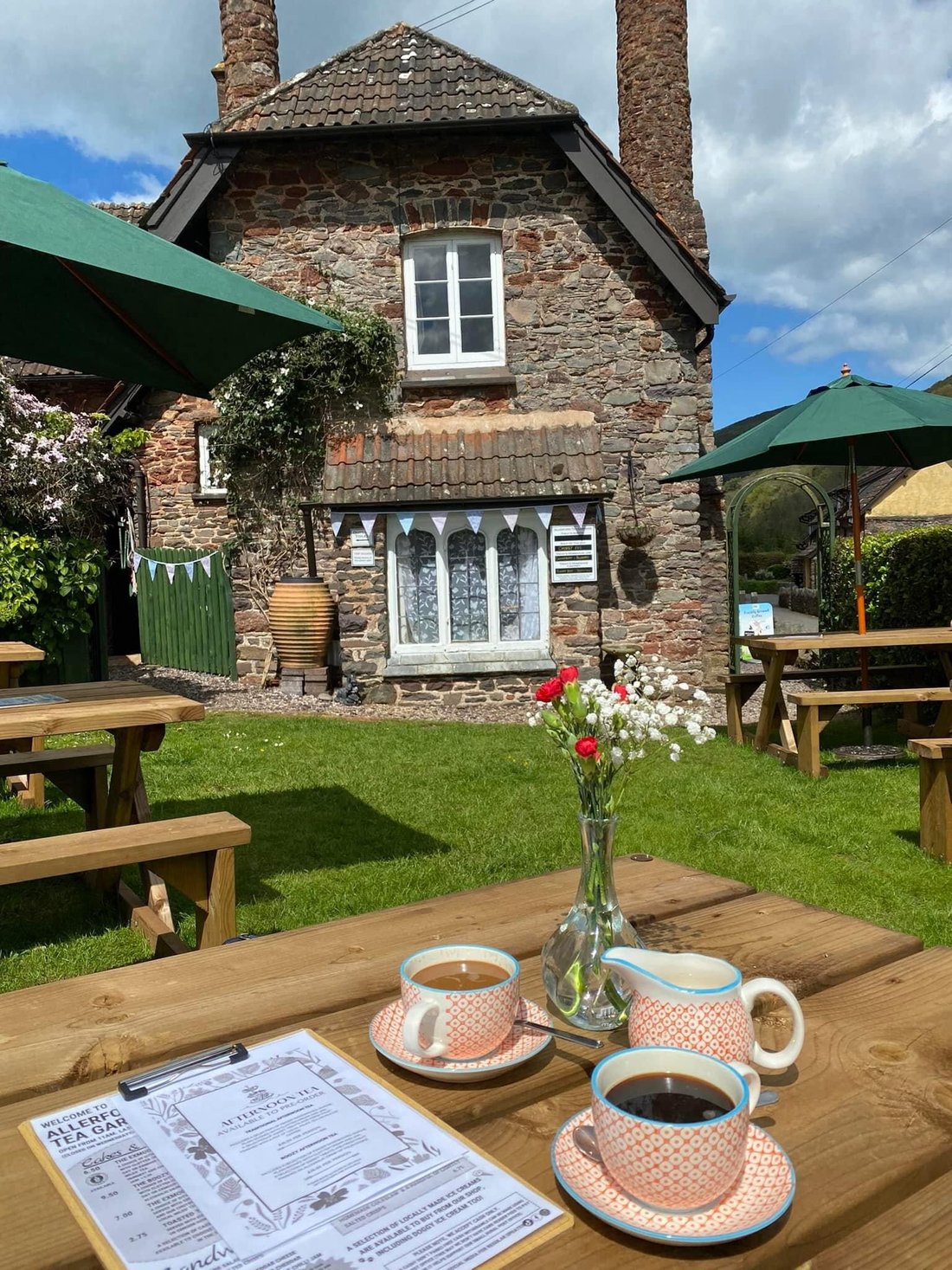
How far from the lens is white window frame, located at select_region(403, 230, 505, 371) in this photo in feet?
35.7

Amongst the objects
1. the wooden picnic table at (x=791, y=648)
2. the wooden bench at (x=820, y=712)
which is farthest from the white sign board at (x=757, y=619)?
the wooden bench at (x=820, y=712)

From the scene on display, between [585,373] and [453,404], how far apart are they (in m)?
1.55

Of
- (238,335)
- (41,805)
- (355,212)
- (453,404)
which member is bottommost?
(41,805)

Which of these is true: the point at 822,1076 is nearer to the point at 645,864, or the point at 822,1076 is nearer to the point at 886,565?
the point at 645,864

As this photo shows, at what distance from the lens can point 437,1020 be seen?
3.84 feet

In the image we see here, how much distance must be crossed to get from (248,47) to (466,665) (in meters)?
8.72

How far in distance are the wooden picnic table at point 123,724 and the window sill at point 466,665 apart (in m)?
5.76

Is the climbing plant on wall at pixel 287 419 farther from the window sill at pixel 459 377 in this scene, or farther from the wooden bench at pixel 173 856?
the wooden bench at pixel 173 856

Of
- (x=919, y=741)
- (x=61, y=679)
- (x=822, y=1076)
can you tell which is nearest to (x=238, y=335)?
(x=822, y=1076)

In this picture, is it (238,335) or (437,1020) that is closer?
(437,1020)

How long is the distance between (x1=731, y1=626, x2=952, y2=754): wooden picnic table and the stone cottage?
9.79ft

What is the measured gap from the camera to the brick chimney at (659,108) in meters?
12.4

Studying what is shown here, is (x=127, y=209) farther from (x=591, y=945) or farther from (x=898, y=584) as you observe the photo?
(x=591, y=945)

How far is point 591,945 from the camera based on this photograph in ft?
4.35
